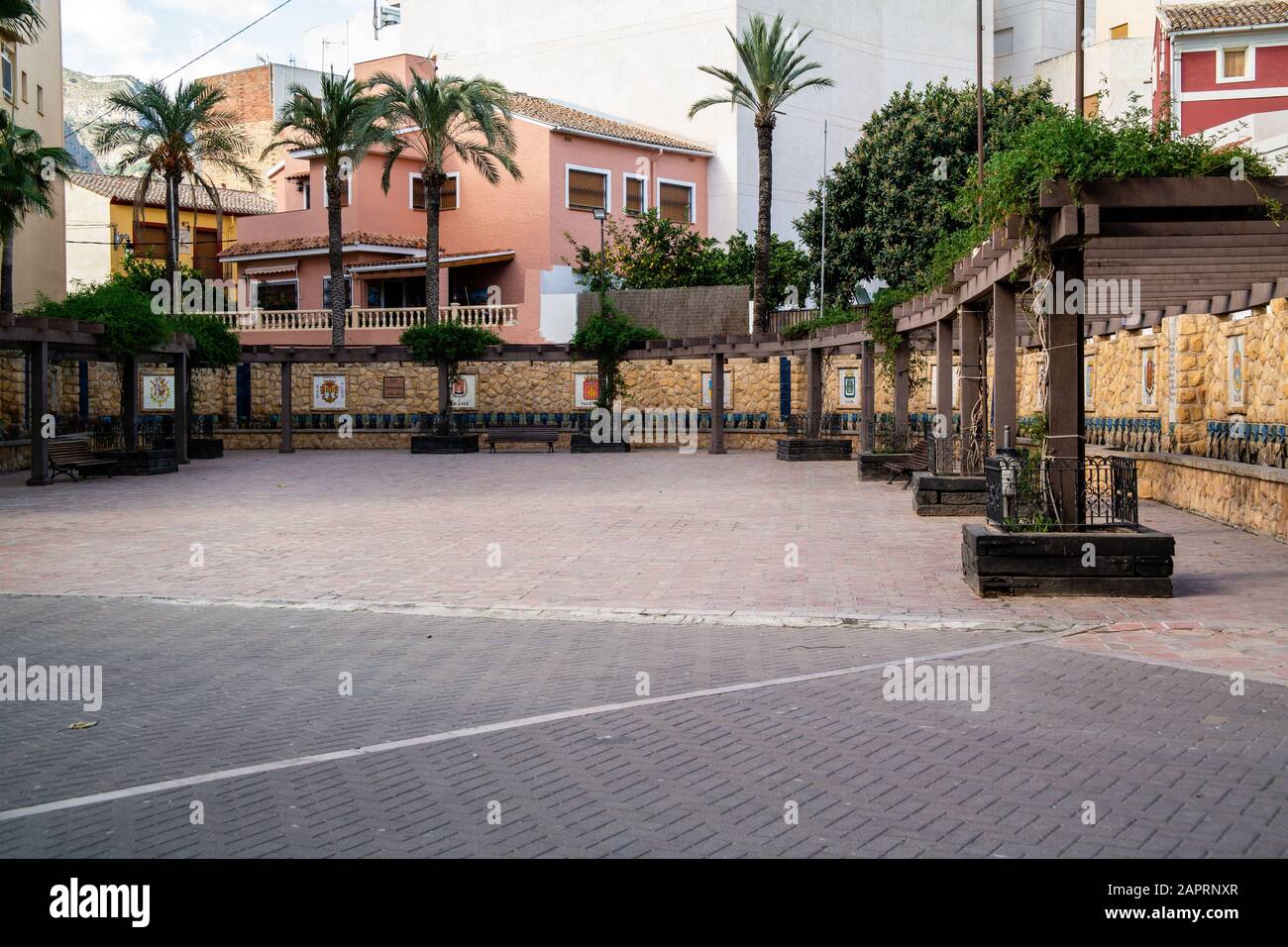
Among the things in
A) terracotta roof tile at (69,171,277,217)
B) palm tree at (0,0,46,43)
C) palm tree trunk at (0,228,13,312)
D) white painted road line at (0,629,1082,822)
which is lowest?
white painted road line at (0,629,1082,822)

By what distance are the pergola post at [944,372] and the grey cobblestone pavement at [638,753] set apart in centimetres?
1178

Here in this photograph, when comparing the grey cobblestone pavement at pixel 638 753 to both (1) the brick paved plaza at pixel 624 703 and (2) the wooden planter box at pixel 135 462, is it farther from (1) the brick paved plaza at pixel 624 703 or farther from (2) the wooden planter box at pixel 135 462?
(2) the wooden planter box at pixel 135 462

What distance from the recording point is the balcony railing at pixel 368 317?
46812mm

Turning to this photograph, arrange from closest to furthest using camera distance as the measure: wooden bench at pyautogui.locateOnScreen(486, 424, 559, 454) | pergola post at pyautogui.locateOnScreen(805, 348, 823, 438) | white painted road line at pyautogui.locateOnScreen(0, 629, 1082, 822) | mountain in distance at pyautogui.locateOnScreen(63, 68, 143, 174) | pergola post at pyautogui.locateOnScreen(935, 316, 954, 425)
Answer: white painted road line at pyautogui.locateOnScreen(0, 629, 1082, 822) → pergola post at pyautogui.locateOnScreen(935, 316, 954, 425) → pergola post at pyautogui.locateOnScreen(805, 348, 823, 438) → wooden bench at pyautogui.locateOnScreen(486, 424, 559, 454) → mountain in distance at pyautogui.locateOnScreen(63, 68, 143, 174)

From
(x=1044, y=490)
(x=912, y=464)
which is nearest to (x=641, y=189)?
(x=912, y=464)

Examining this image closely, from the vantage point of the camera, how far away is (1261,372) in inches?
631

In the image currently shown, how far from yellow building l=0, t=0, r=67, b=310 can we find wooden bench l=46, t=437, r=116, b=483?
15014 millimetres

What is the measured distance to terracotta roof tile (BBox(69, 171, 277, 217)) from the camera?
57188mm

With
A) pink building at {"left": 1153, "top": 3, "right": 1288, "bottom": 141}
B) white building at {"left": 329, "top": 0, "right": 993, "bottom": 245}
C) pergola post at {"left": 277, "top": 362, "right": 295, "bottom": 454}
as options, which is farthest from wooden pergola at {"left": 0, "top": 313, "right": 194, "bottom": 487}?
pink building at {"left": 1153, "top": 3, "right": 1288, "bottom": 141}

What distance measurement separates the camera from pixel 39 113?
41969mm

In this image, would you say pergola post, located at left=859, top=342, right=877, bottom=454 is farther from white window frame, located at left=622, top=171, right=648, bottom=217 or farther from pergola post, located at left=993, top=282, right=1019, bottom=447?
white window frame, located at left=622, top=171, right=648, bottom=217

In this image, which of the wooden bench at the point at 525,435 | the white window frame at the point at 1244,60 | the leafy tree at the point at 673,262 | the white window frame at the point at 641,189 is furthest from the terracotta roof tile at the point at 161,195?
the white window frame at the point at 1244,60

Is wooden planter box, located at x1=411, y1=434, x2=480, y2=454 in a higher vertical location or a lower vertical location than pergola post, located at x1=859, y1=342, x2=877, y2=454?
lower
